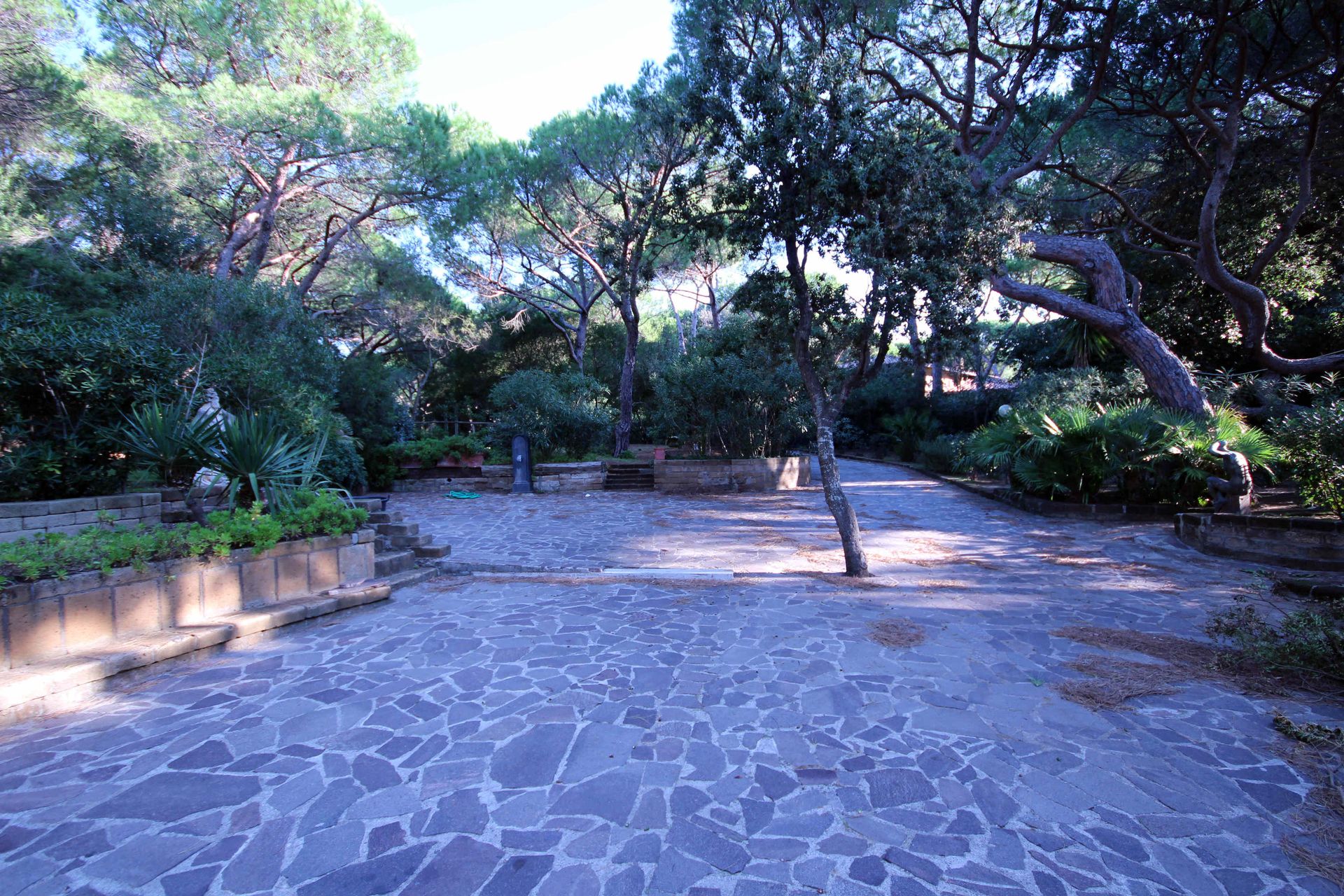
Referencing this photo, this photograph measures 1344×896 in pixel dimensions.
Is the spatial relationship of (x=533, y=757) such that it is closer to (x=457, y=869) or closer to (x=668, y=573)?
(x=457, y=869)

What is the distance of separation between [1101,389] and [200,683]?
1518 centimetres

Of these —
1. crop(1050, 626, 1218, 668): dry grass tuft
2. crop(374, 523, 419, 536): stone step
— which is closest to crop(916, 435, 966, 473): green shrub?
crop(1050, 626, 1218, 668): dry grass tuft

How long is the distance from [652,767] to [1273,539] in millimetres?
7934

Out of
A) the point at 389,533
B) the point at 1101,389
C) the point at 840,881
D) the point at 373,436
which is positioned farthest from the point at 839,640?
the point at 373,436

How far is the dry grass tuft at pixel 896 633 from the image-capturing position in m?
4.43

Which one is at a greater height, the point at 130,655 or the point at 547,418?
the point at 547,418

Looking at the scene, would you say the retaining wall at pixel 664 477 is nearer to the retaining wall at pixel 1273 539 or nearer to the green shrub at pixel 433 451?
the green shrub at pixel 433 451

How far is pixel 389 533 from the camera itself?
284 inches

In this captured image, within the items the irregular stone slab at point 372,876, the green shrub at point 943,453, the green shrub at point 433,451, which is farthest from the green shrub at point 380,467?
the green shrub at point 943,453

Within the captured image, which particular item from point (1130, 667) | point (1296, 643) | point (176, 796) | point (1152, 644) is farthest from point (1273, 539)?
point (176, 796)

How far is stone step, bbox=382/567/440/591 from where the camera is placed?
5969 mm

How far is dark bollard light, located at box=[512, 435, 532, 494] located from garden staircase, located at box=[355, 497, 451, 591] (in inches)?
250

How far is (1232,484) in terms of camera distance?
8.13 meters

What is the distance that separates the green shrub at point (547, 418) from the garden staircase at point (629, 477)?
169 centimetres
